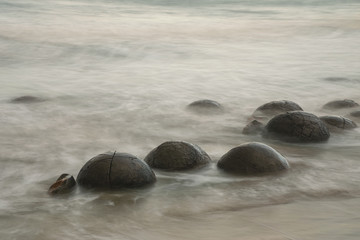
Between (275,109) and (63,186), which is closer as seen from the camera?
(63,186)

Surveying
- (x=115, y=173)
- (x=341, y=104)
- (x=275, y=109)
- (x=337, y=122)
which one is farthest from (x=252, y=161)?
(x=341, y=104)

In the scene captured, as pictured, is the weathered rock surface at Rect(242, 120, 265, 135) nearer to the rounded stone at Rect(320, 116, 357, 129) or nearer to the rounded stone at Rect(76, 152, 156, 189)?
the rounded stone at Rect(320, 116, 357, 129)

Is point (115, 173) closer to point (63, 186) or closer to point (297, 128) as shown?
point (63, 186)

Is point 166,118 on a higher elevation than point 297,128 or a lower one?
lower

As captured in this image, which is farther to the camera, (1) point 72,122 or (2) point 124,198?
(1) point 72,122

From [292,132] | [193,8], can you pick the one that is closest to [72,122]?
[292,132]

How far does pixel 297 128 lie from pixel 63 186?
2352 millimetres

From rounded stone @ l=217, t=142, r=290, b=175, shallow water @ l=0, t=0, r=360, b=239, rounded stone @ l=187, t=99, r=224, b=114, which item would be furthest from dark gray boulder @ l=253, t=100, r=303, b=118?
rounded stone @ l=217, t=142, r=290, b=175

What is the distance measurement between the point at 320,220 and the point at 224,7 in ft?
81.5

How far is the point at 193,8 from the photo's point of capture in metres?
27.3

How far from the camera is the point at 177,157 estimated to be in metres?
4.71

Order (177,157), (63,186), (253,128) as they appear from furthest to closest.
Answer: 1. (253,128)
2. (177,157)
3. (63,186)

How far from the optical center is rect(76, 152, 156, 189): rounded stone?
4.23 m

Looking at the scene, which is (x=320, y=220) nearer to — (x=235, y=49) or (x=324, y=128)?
(x=324, y=128)
